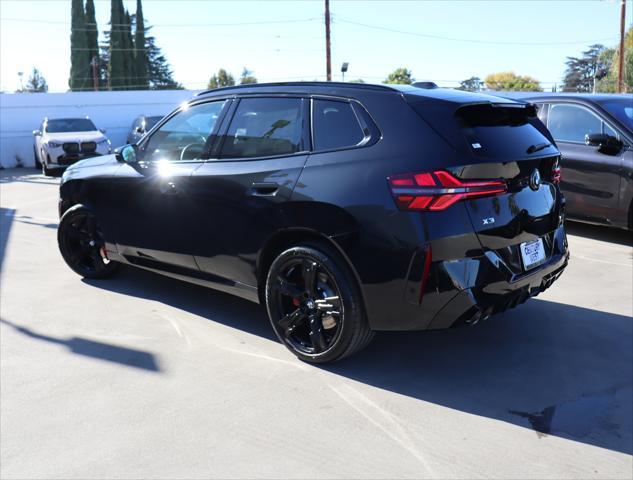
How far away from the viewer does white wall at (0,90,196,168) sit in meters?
20.6

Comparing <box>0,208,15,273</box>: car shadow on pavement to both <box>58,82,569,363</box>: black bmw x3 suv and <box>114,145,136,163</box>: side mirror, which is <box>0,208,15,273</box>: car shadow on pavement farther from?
<box>58,82,569,363</box>: black bmw x3 suv

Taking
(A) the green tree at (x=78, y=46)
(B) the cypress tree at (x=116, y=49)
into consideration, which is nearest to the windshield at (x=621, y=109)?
(B) the cypress tree at (x=116, y=49)

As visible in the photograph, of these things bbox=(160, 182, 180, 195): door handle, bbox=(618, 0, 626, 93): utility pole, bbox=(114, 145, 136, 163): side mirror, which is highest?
bbox=(618, 0, 626, 93): utility pole

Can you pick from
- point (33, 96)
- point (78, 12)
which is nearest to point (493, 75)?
point (78, 12)

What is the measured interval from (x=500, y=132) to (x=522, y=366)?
1495 millimetres

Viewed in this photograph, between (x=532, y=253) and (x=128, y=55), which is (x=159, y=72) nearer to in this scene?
(x=128, y=55)

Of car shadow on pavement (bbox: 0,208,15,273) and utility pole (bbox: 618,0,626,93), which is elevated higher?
utility pole (bbox: 618,0,626,93)


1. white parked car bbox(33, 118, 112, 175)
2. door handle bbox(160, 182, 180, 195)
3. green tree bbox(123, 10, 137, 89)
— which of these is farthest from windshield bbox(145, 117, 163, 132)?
green tree bbox(123, 10, 137, 89)

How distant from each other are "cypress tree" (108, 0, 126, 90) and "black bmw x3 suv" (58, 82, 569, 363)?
228 feet

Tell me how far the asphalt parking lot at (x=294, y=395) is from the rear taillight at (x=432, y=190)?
114cm

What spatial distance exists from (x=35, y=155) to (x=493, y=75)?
327ft

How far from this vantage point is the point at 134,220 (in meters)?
5.12

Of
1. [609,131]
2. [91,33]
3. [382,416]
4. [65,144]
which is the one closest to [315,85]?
[382,416]

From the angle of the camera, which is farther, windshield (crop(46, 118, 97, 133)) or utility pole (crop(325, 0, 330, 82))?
utility pole (crop(325, 0, 330, 82))
